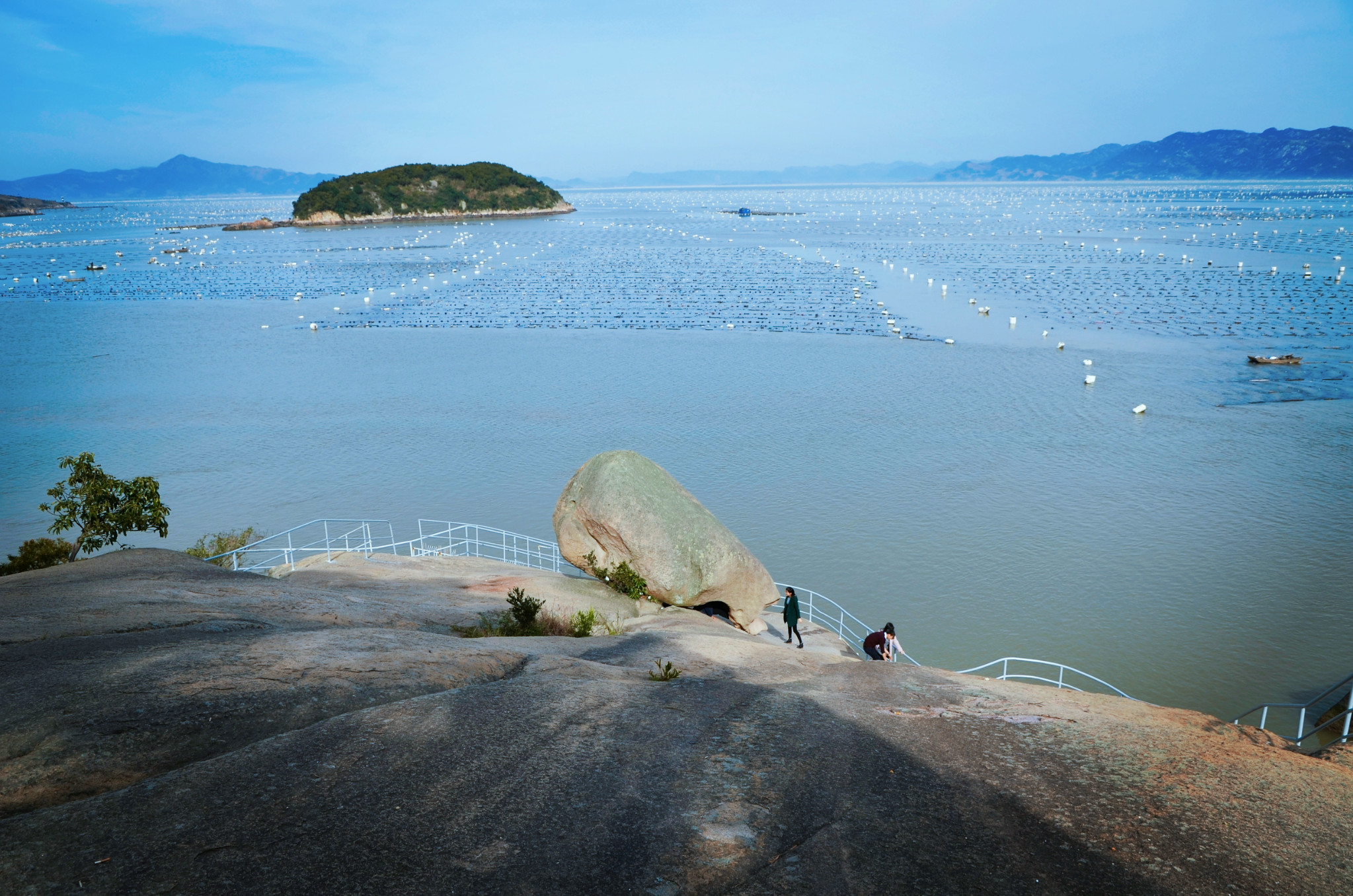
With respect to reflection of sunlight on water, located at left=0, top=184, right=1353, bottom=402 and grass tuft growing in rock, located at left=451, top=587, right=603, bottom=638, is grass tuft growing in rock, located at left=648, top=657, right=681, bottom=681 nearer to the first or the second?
grass tuft growing in rock, located at left=451, top=587, right=603, bottom=638

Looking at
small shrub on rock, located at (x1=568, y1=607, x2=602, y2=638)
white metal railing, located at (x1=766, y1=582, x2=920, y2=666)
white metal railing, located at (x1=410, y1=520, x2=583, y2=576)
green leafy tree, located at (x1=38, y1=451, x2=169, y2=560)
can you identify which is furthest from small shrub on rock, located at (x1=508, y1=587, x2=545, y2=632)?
white metal railing, located at (x1=410, y1=520, x2=583, y2=576)

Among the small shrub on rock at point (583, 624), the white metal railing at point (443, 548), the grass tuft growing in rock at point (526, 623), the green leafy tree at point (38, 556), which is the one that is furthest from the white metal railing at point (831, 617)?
the green leafy tree at point (38, 556)

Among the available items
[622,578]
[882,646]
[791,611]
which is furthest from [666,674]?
[622,578]

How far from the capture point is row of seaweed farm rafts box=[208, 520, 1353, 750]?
18484 mm

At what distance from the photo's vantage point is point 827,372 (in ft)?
163

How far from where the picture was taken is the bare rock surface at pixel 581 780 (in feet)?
22.0

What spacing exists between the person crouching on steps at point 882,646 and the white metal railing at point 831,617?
10.9 feet

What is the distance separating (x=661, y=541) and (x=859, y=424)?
21259mm

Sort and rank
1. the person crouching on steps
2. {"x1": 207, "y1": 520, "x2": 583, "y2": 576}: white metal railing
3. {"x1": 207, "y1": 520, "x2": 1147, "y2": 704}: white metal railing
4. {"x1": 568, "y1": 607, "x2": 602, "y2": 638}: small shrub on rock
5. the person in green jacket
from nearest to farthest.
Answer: {"x1": 568, "y1": 607, "x2": 602, "y2": 638}: small shrub on rock
the person crouching on steps
the person in green jacket
{"x1": 207, "y1": 520, "x2": 1147, "y2": 704}: white metal railing
{"x1": 207, "y1": 520, "x2": 583, "y2": 576}: white metal railing

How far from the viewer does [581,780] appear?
815 cm

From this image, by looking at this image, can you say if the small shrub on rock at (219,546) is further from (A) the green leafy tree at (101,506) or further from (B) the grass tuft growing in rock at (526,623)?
(B) the grass tuft growing in rock at (526,623)

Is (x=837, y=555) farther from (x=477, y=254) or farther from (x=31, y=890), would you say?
(x=477, y=254)

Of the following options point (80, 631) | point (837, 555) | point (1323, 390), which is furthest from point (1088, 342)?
point (80, 631)

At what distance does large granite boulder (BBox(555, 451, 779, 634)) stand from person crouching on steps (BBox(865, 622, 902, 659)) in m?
4.39
